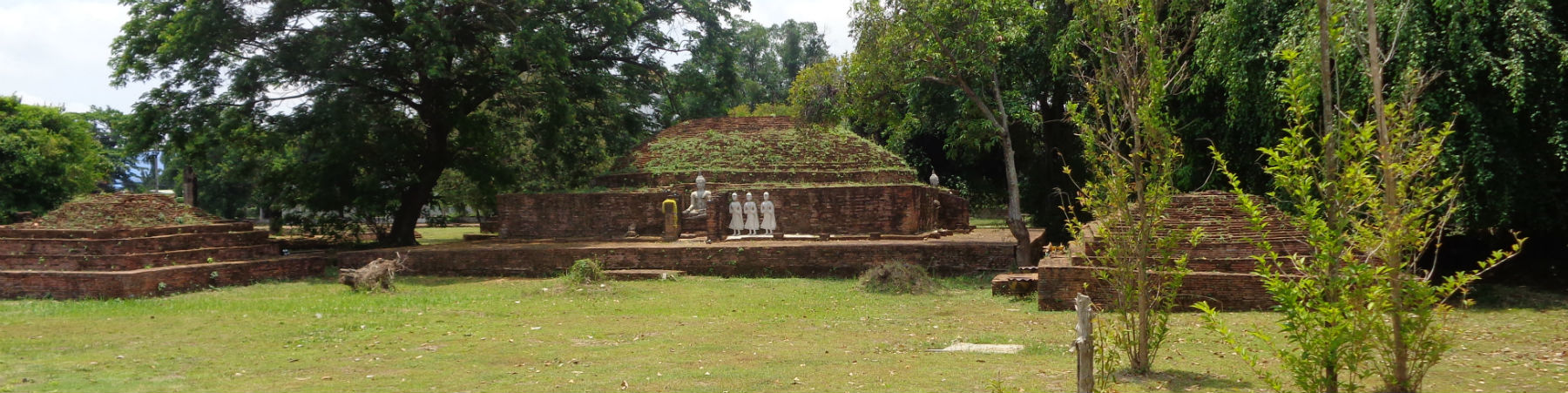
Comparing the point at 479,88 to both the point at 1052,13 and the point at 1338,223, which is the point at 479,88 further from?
the point at 1338,223

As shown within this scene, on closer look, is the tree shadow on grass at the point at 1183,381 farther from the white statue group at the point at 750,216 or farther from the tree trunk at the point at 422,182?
the tree trunk at the point at 422,182

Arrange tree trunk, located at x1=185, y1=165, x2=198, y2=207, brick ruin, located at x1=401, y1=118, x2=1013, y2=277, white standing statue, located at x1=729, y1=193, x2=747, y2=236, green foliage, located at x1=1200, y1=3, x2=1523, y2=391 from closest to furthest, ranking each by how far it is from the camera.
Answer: green foliage, located at x1=1200, y1=3, x2=1523, y2=391
brick ruin, located at x1=401, y1=118, x2=1013, y2=277
white standing statue, located at x1=729, y1=193, x2=747, y2=236
tree trunk, located at x1=185, y1=165, x2=198, y2=207

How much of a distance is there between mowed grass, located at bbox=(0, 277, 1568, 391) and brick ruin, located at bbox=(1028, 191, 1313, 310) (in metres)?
0.37

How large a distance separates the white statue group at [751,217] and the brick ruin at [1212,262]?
7.59m

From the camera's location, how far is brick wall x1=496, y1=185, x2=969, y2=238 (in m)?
17.8

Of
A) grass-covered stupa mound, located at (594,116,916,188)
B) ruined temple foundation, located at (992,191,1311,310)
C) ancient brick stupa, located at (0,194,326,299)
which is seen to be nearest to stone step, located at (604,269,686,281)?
ancient brick stupa, located at (0,194,326,299)

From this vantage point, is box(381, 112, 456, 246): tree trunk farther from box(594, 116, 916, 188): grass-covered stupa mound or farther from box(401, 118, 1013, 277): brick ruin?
box(594, 116, 916, 188): grass-covered stupa mound

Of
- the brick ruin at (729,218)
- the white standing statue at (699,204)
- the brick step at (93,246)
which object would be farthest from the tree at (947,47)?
the brick step at (93,246)

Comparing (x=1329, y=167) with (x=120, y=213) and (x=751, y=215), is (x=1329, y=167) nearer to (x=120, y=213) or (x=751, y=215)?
(x=751, y=215)

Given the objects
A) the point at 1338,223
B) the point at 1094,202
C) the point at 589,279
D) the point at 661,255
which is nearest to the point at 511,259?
the point at 661,255

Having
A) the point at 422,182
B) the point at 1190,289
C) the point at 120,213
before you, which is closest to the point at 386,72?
the point at 422,182

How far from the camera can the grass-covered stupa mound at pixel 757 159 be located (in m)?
20.8

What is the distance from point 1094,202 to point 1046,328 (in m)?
2.71

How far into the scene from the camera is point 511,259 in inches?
631
